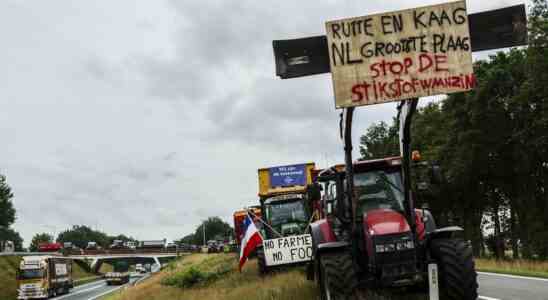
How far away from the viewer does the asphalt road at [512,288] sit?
38.1ft

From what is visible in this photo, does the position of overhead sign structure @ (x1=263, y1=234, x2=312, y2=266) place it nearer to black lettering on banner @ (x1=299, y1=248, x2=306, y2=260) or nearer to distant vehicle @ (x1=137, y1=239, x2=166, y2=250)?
black lettering on banner @ (x1=299, y1=248, x2=306, y2=260)

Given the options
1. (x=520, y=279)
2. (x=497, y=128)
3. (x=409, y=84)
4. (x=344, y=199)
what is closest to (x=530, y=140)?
(x=497, y=128)

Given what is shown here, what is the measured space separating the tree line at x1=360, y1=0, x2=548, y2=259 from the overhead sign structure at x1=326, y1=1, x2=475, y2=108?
23285mm

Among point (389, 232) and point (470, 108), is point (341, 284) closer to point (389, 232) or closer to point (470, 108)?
point (389, 232)

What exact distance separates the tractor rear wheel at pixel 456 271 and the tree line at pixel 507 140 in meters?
22.0

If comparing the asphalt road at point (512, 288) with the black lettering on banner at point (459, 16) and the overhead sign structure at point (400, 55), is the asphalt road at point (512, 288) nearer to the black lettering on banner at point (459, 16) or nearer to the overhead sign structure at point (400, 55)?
the overhead sign structure at point (400, 55)

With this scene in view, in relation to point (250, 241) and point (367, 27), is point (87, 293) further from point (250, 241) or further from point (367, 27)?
point (367, 27)

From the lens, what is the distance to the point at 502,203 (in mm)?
46219

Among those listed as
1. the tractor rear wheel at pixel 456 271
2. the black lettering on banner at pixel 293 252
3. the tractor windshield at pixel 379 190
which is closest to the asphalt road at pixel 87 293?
the black lettering on banner at pixel 293 252

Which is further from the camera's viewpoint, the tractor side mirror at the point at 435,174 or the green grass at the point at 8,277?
the green grass at the point at 8,277

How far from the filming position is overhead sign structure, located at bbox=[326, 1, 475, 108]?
24.6 ft

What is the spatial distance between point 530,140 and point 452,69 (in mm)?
27780

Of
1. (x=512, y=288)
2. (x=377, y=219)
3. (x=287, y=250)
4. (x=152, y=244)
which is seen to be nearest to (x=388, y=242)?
(x=377, y=219)

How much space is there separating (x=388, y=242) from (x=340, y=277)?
87 cm
